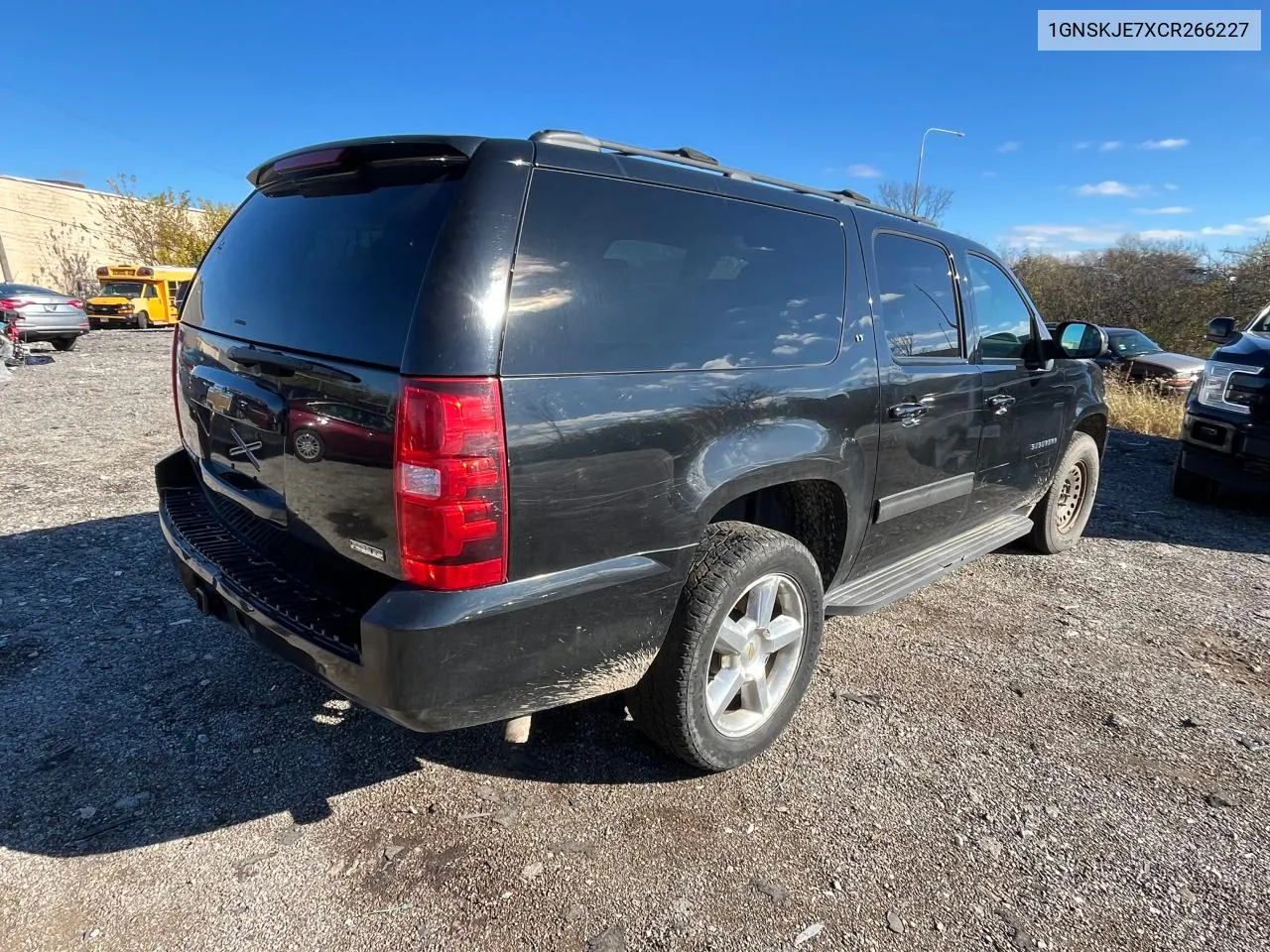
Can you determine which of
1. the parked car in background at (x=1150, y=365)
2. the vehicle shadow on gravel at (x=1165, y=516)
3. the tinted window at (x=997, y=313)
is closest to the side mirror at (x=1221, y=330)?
the vehicle shadow on gravel at (x=1165, y=516)

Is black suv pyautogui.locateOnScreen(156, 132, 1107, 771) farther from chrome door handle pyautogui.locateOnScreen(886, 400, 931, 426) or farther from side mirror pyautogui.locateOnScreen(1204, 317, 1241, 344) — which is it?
side mirror pyautogui.locateOnScreen(1204, 317, 1241, 344)

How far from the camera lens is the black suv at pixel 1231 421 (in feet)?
18.1

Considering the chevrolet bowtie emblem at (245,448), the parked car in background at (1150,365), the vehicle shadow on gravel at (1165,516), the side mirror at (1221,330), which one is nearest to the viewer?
the chevrolet bowtie emblem at (245,448)

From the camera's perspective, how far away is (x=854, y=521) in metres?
2.93

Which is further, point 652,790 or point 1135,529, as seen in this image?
point 1135,529

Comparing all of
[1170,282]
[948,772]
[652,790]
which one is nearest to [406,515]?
[652,790]

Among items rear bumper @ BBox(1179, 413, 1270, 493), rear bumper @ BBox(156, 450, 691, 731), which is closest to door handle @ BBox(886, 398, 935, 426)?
rear bumper @ BBox(156, 450, 691, 731)

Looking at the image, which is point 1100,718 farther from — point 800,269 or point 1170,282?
point 1170,282

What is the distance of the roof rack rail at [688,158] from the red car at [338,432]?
895 millimetres

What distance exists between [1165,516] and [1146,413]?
16.5 ft

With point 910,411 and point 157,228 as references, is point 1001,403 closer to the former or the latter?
point 910,411

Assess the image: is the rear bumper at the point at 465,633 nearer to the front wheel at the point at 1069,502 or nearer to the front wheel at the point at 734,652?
the front wheel at the point at 734,652

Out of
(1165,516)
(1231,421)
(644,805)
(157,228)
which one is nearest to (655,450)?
(644,805)

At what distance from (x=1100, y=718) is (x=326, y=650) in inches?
117
